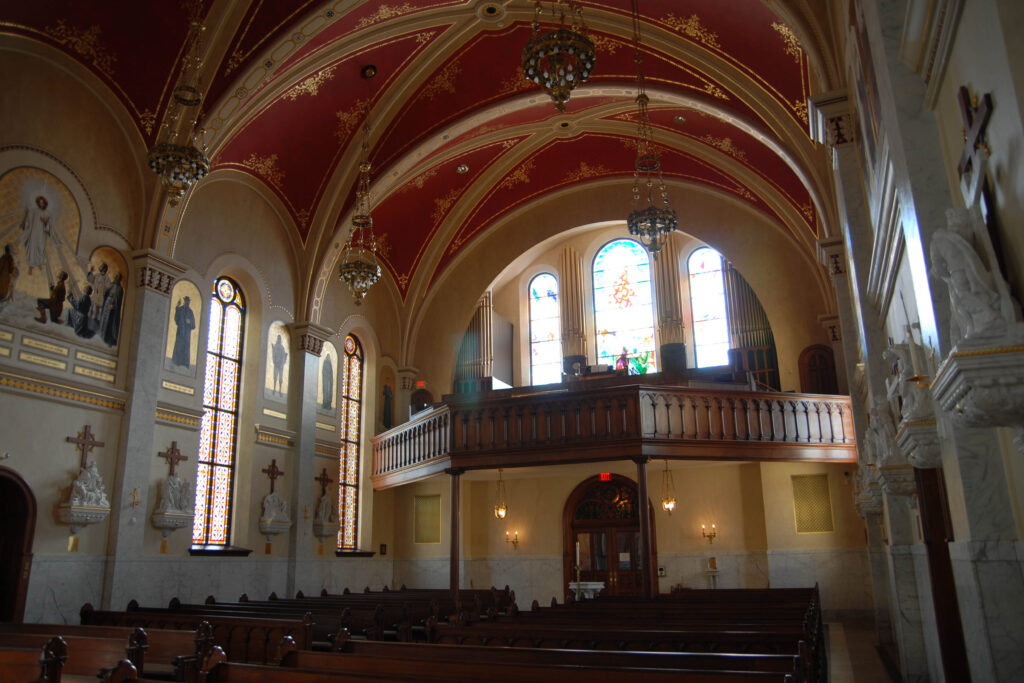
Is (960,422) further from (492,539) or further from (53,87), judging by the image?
(492,539)

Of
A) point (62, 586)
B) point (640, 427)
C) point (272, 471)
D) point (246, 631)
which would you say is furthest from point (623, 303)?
point (62, 586)

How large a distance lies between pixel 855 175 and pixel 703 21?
4.61 m

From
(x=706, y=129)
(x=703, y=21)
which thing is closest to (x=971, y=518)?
(x=703, y=21)

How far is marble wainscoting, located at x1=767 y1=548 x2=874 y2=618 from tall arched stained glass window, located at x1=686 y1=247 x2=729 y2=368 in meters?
4.76

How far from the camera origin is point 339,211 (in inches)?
637

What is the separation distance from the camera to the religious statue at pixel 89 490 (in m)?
10.8

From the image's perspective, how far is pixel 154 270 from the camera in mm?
12492

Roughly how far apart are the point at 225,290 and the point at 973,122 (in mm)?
13488

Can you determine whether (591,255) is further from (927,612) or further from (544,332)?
(927,612)

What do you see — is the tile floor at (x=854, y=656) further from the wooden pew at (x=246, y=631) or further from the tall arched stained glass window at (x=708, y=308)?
the tall arched stained glass window at (x=708, y=308)

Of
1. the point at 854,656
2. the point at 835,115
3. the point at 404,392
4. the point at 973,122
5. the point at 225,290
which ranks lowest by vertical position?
the point at 854,656

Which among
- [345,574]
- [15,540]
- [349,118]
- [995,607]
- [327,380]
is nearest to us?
[995,607]

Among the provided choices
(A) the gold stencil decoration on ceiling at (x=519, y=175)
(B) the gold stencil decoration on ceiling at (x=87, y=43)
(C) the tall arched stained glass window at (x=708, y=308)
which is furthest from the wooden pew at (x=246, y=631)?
(C) the tall arched stained glass window at (x=708, y=308)

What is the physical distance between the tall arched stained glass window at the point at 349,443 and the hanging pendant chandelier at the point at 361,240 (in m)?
2.21
